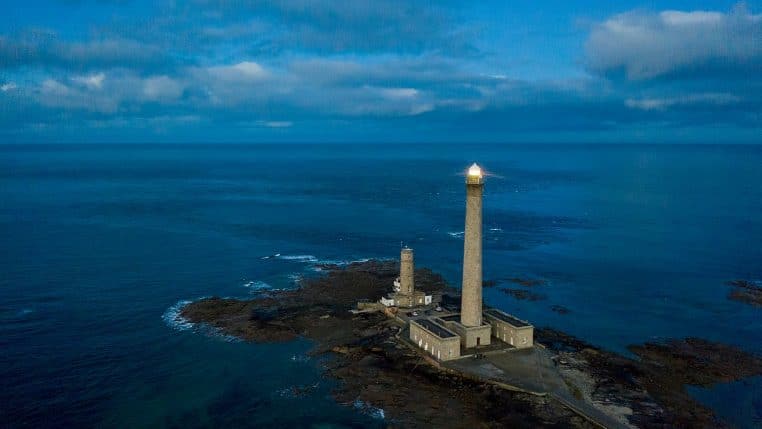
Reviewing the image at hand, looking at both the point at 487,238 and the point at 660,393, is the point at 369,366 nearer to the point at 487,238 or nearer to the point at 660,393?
the point at 660,393

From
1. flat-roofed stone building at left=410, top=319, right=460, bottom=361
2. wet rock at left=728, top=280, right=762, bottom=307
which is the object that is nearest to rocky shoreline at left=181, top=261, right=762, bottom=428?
flat-roofed stone building at left=410, top=319, right=460, bottom=361

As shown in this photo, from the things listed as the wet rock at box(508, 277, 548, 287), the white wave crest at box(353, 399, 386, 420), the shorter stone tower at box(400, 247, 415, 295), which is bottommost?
the white wave crest at box(353, 399, 386, 420)

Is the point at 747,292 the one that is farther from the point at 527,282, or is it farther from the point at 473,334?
the point at 473,334

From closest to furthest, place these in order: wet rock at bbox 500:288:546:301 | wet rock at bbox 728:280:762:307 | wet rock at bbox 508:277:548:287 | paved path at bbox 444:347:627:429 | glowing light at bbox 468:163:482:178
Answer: paved path at bbox 444:347:627:429, glowing light at bbox 468:163:482:178, wet rock at bbox 728:280:762:307, wet rock at bbox 500:288:546:301, wet rock at bbox 508:277:548:287

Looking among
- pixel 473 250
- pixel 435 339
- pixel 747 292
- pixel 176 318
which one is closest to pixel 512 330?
pixel 435 339

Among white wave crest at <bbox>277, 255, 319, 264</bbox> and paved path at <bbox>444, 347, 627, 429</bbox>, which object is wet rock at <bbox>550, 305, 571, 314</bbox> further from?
white wave crest at <bbox>277, 255, 319, 264</bbox>

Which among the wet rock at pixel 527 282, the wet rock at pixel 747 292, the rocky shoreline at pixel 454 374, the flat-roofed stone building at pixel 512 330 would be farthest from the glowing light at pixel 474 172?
the wet rock at pixel 747 292

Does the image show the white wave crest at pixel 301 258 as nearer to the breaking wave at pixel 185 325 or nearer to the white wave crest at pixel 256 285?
the white wave crest at pixel 256 285
